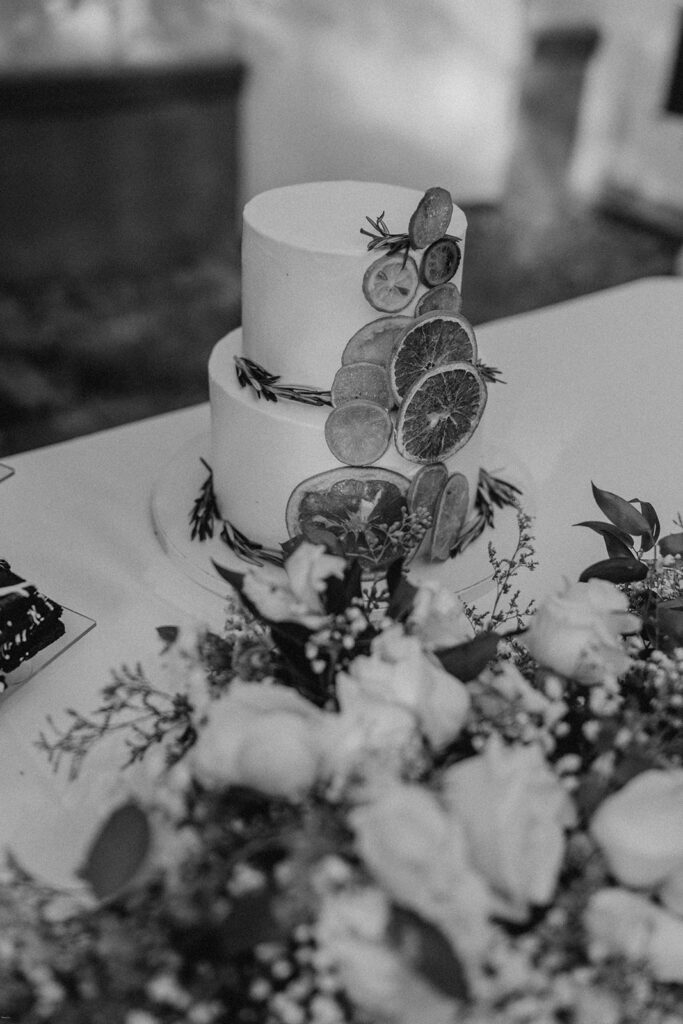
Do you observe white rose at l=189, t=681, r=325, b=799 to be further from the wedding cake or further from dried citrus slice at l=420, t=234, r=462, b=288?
dried citrus slice at l=420, t=234, r=462, b=288

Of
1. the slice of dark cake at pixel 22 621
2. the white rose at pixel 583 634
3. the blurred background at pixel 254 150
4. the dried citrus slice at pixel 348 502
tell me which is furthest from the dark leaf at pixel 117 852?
the blurred background at pixel 254 150

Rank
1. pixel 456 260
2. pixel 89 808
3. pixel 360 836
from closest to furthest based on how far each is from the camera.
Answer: pixel 360 836 → pixel 89 808 → pixel 456 260

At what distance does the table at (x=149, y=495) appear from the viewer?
28.5 inches

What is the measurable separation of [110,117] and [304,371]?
2.23 m

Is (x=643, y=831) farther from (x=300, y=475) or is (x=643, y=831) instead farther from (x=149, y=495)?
(x=149, y=495)

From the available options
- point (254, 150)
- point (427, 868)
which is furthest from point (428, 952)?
point (254, 150)

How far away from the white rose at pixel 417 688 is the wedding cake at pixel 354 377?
0.30 metres

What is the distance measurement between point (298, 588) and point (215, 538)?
1.46 feet

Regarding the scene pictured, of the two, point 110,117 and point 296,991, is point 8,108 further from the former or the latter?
point 296,991

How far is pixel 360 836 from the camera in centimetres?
43

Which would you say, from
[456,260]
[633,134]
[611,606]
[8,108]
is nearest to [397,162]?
[633,134]

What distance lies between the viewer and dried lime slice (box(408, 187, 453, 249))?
0.84 meters

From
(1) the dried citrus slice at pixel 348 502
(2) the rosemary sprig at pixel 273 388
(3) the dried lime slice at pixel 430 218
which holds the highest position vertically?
(3) the dried lime slice at pixel 430 218

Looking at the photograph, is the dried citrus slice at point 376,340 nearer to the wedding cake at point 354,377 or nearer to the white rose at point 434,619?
the wedding cake at point 354,377
